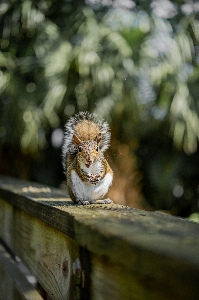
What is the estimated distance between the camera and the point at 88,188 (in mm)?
1117

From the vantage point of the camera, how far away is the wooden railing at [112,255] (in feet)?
1.35

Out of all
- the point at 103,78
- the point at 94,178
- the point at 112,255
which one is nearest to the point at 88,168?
the point at 94,178

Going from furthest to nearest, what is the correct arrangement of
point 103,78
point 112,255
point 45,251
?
point 103,78 → point 45,251 → point 112,255

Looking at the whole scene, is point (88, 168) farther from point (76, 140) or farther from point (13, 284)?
point (13, 284)

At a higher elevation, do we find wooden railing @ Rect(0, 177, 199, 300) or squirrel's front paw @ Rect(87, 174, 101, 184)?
squirrel's front paw @ Rect(87, 174, 101, 184)

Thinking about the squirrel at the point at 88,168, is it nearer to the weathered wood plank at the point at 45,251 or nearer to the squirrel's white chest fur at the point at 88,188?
the squirrel's white chest fur at the point at 88,188

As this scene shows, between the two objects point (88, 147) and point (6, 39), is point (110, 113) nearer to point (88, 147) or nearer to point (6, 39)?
point (6, 39)

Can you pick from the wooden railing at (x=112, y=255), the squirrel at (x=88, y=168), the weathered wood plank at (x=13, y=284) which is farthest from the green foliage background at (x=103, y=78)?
the wooden railing at (x=112, y=255)

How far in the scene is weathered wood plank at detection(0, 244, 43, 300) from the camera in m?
1.09

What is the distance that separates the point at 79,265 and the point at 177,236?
215 millimetres

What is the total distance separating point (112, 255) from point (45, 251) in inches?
20.4

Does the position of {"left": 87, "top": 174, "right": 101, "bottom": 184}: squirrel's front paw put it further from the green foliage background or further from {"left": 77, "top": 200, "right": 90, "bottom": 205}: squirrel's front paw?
the green foliage background

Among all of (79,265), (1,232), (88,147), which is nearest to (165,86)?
(1,232)

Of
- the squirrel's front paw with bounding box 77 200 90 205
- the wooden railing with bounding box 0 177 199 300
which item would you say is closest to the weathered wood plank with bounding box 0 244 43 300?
the wooden railing with bounding box 0 177 199 300
